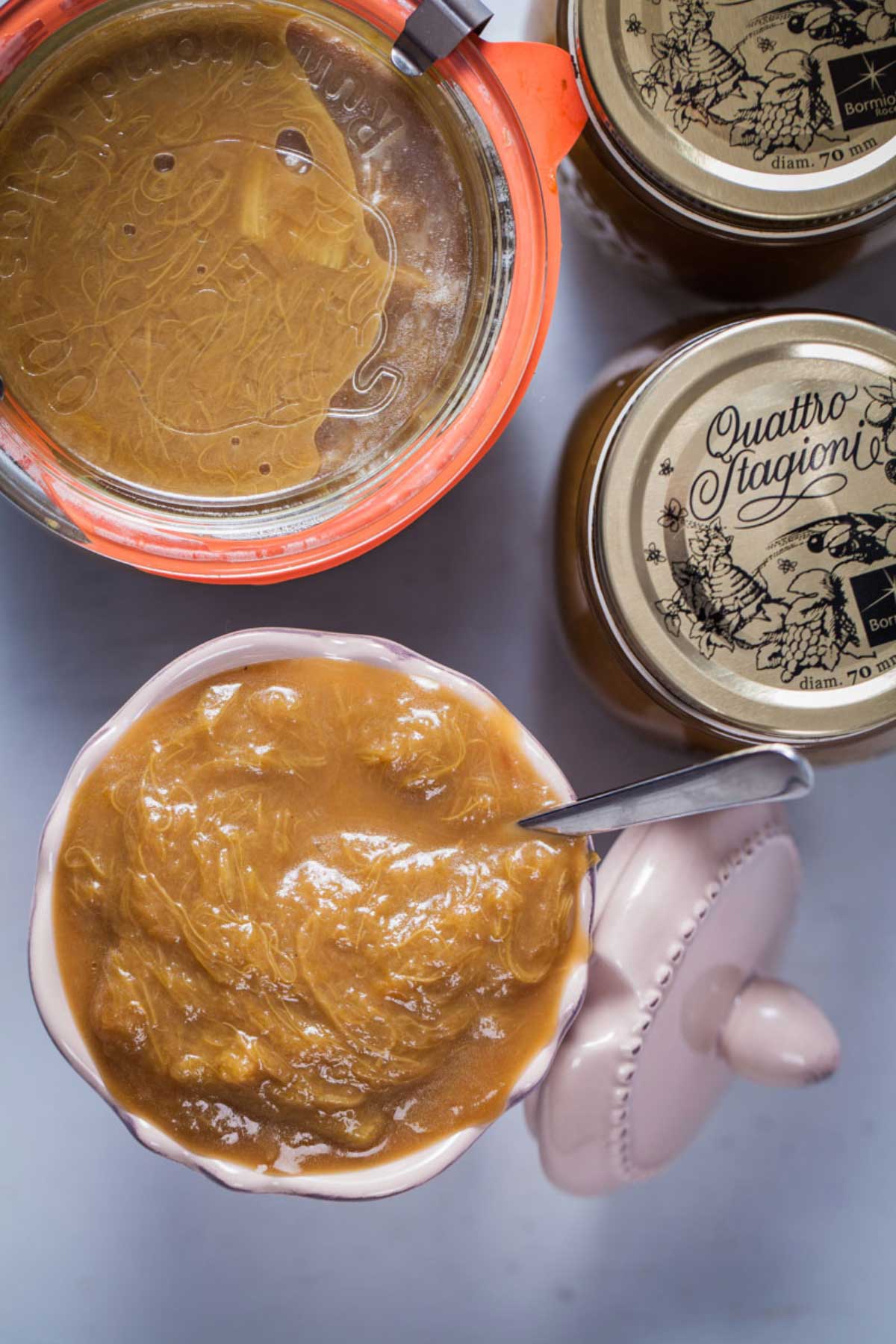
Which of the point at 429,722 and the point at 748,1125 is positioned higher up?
the point at 429,722

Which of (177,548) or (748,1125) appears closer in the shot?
(177,548)

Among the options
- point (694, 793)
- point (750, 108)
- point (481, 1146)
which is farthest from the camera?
point (481, 1146)

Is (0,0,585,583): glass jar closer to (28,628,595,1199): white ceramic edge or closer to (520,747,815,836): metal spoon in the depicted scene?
(28,628,595,1199): white ceramic edge

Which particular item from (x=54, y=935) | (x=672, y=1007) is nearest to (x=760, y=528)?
(x=672, y=1007)

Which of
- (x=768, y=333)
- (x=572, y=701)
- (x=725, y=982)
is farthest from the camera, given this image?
(x=572, y=701)

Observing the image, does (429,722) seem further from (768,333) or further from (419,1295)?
(419,1295)

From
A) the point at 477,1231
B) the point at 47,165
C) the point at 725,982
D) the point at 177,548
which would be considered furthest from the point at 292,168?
the point at 477,1231

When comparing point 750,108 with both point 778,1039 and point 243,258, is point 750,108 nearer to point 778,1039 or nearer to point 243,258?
point 243,258
